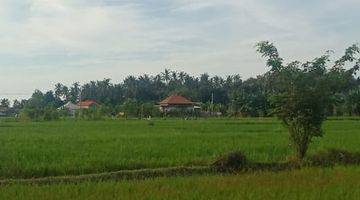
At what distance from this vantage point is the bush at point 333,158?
1205 cm

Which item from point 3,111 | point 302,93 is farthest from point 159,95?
point 302,93

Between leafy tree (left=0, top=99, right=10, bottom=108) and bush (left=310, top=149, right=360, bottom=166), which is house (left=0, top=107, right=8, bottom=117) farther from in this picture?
bush (left=310, top=149, right=360, bottom=166)

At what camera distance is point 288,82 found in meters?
12.6

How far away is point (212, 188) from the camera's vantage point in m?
8.05

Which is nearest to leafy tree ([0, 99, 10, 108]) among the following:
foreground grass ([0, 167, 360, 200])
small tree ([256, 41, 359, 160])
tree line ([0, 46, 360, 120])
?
tree line ([0, 46, 360, 120])

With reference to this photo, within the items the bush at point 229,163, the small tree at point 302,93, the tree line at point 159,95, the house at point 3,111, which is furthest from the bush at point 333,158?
the house at point 3,111

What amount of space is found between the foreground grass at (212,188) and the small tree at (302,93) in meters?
2.95

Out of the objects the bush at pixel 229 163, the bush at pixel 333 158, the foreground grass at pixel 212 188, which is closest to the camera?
the foreground grass at pixel 212 188

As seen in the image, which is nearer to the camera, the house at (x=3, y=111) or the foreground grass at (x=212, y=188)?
the foreground grass at (x=212, y=188)

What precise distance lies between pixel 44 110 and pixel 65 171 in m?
43.5

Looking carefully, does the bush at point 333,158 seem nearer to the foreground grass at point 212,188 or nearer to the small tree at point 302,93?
the small tree at point 302,93

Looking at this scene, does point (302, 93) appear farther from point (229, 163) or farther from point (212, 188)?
point (212, 188)

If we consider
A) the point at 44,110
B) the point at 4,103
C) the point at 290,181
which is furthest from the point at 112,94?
the point at 290,181

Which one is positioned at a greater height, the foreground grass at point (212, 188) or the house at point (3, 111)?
the house at point (3, 111)
